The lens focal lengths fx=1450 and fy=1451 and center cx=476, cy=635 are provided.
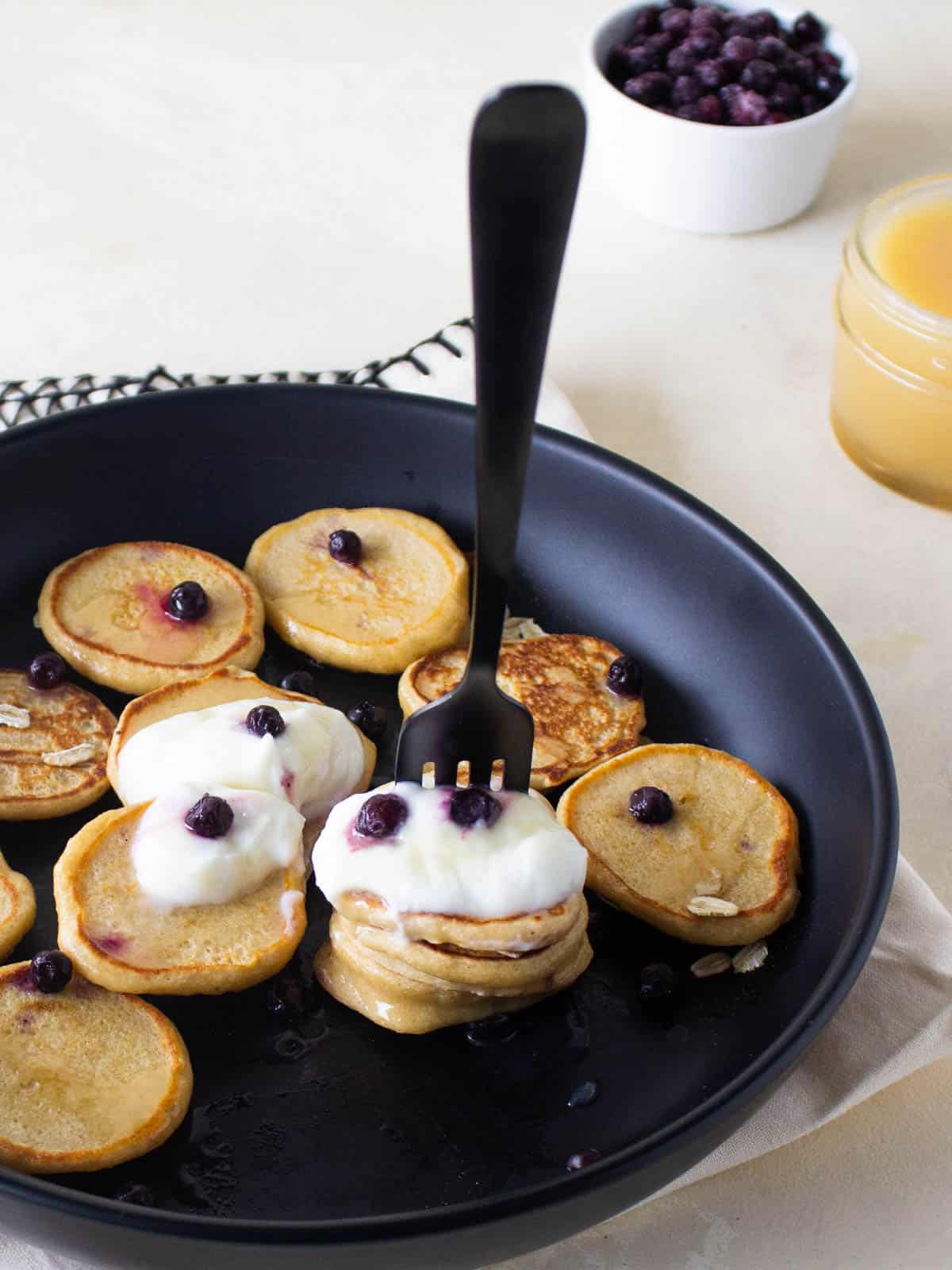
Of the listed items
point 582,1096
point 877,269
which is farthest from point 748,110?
point 582,1096

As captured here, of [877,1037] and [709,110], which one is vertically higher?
[709,110]

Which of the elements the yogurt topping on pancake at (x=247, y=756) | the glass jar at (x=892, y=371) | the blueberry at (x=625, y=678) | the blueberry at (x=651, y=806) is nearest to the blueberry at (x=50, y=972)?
the yogurt topping on pancake at (x=247, y=756)

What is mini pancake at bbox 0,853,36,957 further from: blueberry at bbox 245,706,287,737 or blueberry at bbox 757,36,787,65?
blueberry at bbox 757,36,787,65

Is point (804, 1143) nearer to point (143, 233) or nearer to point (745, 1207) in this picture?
point (745, 1207)

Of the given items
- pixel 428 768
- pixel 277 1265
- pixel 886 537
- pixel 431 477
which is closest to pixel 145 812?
pixel 428 768

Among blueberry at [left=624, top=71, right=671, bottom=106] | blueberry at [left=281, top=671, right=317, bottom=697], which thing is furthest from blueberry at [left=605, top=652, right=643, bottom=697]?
blueberry at [left=624, top=71, right=671, bottom=106]

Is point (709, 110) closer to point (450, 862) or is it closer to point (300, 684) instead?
point (300, 684)
